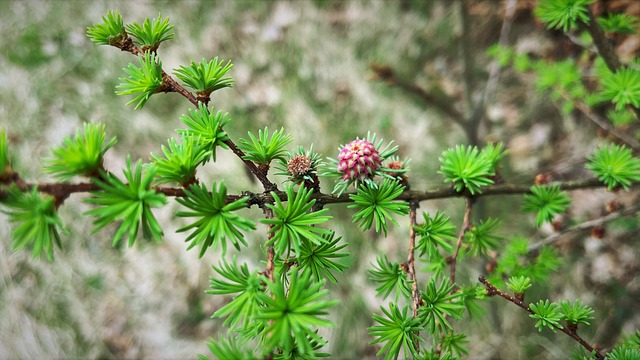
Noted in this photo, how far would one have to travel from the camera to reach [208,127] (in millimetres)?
628

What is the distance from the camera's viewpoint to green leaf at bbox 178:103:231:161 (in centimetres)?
62

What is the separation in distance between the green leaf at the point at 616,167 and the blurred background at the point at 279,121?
95 centimetres

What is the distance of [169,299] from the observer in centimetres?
229

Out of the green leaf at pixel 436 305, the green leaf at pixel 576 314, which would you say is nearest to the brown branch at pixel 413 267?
the green leaf at pixel 436 305

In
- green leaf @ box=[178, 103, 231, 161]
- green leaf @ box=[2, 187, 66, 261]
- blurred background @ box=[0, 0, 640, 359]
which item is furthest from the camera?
blurred background @ box=[0, 0, 640, 359]

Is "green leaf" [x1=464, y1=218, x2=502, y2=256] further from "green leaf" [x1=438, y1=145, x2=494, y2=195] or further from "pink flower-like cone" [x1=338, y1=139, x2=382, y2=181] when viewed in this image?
"pink flower-like cone" [x1=338, y1=139, x2=382, y2=181]

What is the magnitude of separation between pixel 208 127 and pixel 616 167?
924 millimetres

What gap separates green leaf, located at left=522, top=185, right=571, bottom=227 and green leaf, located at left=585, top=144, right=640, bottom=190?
99 mm

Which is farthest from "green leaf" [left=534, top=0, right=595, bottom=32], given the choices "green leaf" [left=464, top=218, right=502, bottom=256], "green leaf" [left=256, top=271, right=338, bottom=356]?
"green leaf" [left=256, top=271, right=338, bottom=356]

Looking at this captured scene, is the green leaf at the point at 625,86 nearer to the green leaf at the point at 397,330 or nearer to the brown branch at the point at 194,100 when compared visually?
the green leaf at the point at 397,330

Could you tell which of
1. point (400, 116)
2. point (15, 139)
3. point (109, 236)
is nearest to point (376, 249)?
point (400, 116)

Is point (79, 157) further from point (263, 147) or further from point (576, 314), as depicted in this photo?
point (576, 314)

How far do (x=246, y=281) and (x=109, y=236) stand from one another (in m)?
2.22

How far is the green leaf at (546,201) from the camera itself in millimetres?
914
